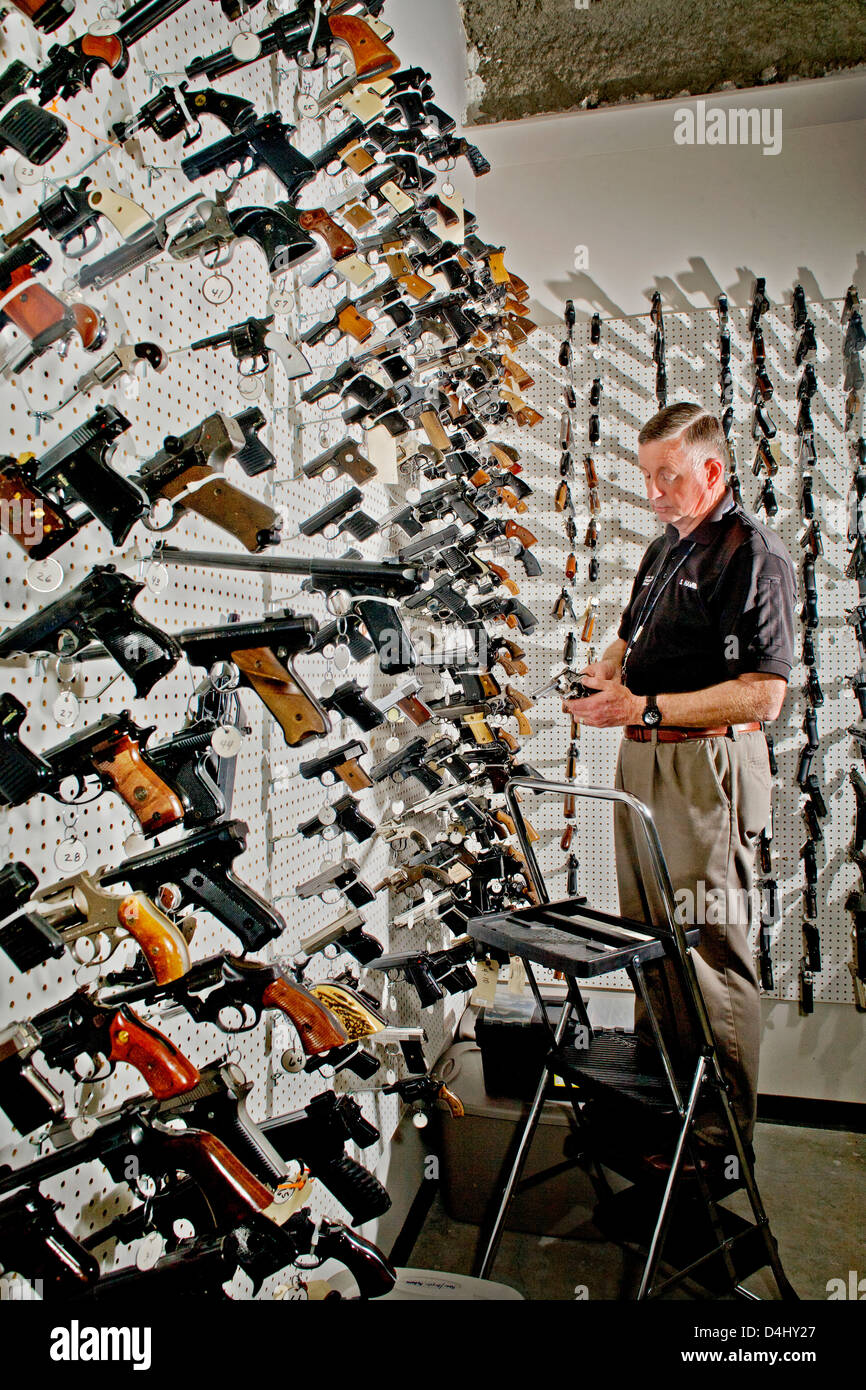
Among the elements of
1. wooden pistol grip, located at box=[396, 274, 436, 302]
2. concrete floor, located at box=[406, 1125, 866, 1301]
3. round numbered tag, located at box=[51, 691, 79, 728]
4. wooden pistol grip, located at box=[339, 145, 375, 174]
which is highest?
wooden pistol grip, located at box=[339, 145, 375, 174]

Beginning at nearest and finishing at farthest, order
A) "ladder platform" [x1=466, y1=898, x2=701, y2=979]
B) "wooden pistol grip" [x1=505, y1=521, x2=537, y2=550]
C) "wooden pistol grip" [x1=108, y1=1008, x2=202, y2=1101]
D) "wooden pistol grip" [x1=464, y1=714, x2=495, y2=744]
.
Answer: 1. "wooden pistol grip" [x1=108, y1=1008, x2=202, y2=1101]
2. "ladder platform" [x1=466, y1=898, x2=701, y2=979]
3. "wooden pistol grip" [x1=464, y1=714, x2=495, y2=744]
4. "wooden pistol grip" [x1=505, y1=521, x2=537, y2=550]

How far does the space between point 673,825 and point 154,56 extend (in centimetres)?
248

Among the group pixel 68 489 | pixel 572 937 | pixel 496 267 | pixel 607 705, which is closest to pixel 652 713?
pixel 607 705

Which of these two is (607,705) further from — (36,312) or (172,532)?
(36,312)

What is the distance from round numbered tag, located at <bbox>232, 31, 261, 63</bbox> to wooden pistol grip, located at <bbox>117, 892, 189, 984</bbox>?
1.50m

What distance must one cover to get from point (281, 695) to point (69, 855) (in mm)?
483

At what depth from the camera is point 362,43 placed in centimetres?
164

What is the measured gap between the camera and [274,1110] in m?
1.86

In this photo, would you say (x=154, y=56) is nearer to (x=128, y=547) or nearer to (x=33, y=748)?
(x=128, y=547)

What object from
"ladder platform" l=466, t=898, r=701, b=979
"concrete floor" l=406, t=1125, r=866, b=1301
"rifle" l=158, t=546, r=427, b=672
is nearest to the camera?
"rifle" l=158, t=546, r=427, b=672

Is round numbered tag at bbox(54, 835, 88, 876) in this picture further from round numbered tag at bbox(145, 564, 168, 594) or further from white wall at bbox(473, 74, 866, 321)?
white wall at bbox(473, 74, 866, 321)

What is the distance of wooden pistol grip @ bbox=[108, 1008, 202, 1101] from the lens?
1102 mm

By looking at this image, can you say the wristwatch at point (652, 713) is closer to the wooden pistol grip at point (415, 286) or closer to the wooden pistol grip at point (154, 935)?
the wooden pistol grip at point (415, 286)

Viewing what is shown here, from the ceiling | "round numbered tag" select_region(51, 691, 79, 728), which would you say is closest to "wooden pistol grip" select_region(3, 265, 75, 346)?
"round numbered tag" select_region(51, 691, 79, 728)
